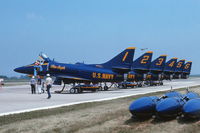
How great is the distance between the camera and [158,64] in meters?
52.0

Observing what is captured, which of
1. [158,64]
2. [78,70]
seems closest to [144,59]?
[158,64]

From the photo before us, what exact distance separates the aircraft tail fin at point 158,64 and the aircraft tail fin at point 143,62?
19.9 ft

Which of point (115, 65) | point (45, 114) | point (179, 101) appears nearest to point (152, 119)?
point (179, 101)

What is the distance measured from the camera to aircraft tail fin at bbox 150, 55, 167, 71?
51.4m

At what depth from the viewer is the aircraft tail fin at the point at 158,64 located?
51.4 m

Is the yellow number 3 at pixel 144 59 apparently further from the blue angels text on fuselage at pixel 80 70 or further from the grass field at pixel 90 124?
the grass field at pixel 90 124

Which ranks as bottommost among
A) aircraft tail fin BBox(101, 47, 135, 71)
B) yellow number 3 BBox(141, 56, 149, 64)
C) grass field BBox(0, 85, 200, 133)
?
grass field BBox(0, 85, 200, 133)

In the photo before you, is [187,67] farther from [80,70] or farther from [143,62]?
[80,70]

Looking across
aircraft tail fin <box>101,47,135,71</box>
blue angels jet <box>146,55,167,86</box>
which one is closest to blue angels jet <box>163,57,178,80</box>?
blue angels jet <box>146,55,167,86</box>

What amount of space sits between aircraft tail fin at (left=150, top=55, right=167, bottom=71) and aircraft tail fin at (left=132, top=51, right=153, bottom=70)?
19.9 ft

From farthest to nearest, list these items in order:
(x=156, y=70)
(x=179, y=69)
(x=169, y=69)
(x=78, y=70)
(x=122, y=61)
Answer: (x=179, y=69) < (x=169, y=69) < (x=156, y=70) < (x=122, y=61) < (x=78, y=70)

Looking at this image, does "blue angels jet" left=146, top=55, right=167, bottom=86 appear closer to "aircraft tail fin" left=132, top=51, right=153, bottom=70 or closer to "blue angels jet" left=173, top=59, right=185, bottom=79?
"aircraft tail fin" left=132, top=51, right=153, bottom=70

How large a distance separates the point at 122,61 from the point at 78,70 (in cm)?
622

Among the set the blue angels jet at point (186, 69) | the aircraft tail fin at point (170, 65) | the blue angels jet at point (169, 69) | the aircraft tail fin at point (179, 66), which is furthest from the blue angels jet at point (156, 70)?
the blue angels jet at point (186, 69)
